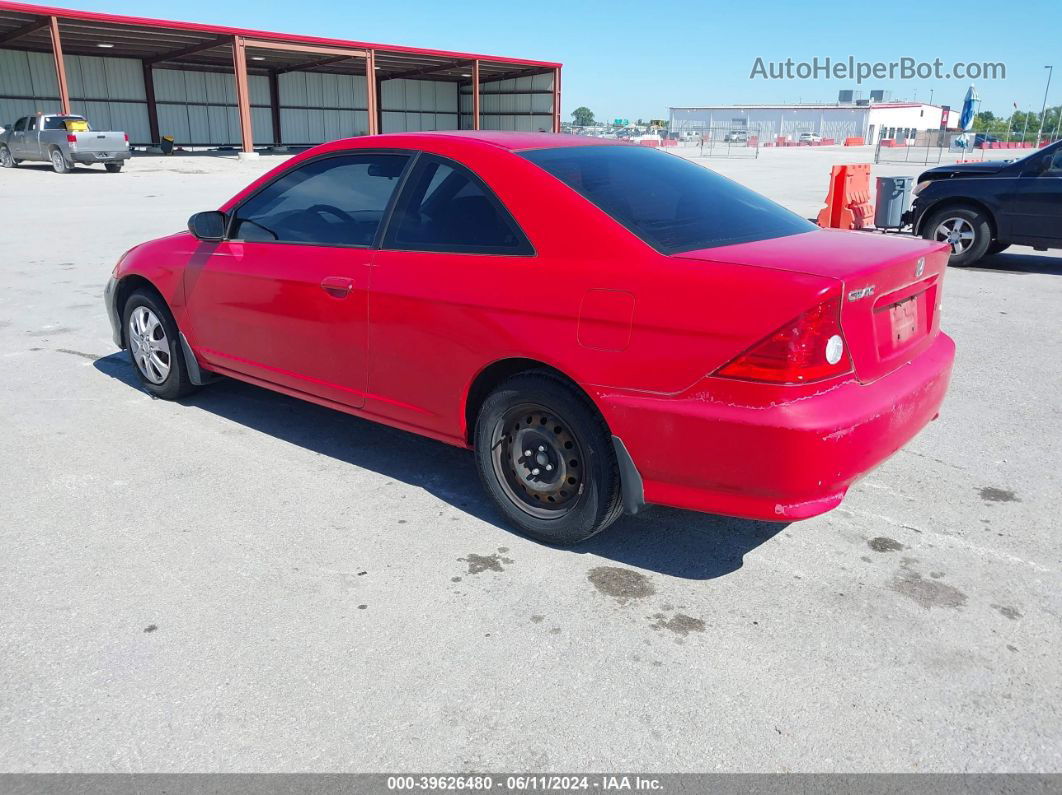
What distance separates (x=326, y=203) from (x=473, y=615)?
7.70 feet

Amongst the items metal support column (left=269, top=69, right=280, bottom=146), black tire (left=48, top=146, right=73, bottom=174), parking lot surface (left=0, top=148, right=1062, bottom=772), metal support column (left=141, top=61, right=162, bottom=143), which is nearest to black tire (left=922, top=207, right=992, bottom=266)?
parking lot surface (left=0, top=148, right=1062, bottom=772)

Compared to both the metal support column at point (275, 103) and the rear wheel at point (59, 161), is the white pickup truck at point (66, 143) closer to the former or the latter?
the rear wheel at point (59, 161)

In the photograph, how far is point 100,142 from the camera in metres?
26.7

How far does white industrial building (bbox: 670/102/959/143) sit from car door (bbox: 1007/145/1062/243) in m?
79.3

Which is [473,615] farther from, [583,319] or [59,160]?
[59,160]

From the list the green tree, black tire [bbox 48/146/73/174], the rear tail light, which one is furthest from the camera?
the green tree

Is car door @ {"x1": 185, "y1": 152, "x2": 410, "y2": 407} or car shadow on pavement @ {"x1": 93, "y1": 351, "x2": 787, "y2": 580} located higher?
car door @ {"x1": 185, "y1": 152, "x2": 410, "y2": 407}

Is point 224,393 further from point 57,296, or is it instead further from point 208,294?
point 57,296

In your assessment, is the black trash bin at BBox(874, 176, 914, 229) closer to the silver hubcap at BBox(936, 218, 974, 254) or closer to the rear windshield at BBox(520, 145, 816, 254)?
A: the silver hubcap at BBox(936, 218, 974, 254)

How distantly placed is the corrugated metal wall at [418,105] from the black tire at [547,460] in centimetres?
4665

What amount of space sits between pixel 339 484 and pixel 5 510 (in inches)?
57.5

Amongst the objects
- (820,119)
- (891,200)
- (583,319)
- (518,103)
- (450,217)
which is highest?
(820,119)

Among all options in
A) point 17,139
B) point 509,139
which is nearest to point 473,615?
point 509,139

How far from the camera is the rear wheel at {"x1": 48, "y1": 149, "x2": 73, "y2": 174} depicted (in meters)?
26.8
